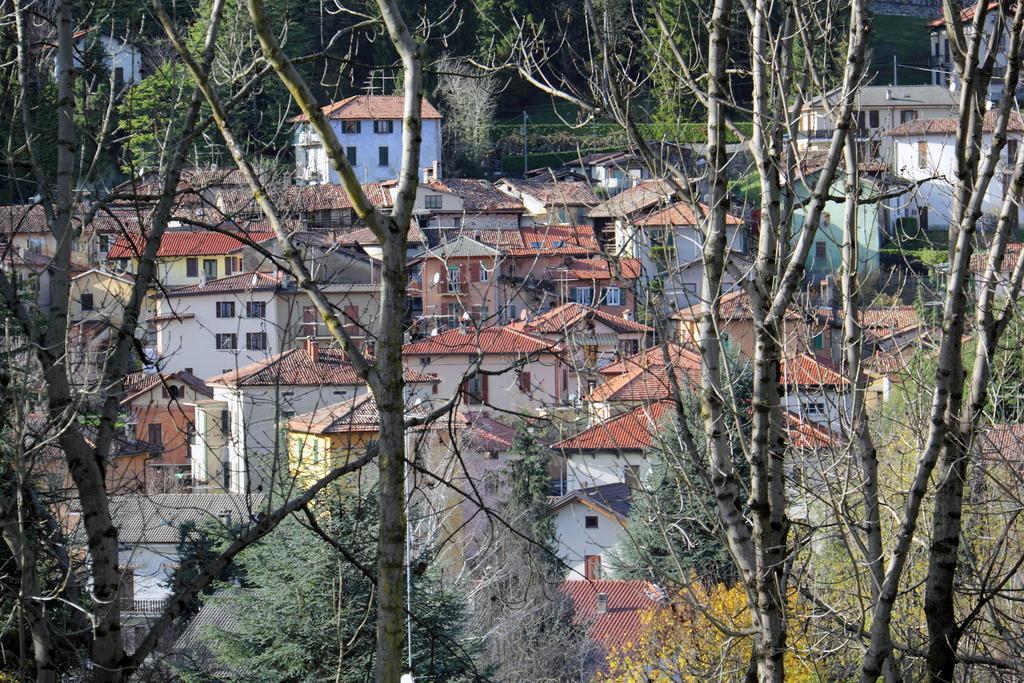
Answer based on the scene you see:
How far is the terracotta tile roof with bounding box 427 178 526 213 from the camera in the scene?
39000 mm

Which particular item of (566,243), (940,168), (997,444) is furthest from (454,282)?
(940,168)

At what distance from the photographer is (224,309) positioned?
3238 centimetres

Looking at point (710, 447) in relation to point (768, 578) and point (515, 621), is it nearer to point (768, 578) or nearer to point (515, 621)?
point (768, 578)

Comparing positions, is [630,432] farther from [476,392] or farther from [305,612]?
[476,392]

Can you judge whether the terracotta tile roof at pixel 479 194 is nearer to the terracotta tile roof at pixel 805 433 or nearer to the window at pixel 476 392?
the window at pixel 476 392

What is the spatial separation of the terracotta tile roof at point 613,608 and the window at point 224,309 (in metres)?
Result: 14.4

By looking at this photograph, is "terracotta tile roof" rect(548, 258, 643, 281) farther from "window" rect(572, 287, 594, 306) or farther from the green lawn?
the green lawn

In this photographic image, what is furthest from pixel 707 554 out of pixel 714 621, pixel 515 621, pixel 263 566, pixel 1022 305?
pixel 714 621

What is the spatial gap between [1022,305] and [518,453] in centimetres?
1644

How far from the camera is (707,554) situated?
1686cm

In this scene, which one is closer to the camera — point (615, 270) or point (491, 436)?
point (615, 270)

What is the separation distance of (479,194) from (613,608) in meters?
23.9

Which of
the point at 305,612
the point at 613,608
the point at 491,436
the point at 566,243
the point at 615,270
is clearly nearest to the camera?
the point at 615,270

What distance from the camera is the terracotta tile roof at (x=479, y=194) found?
39000 mm
